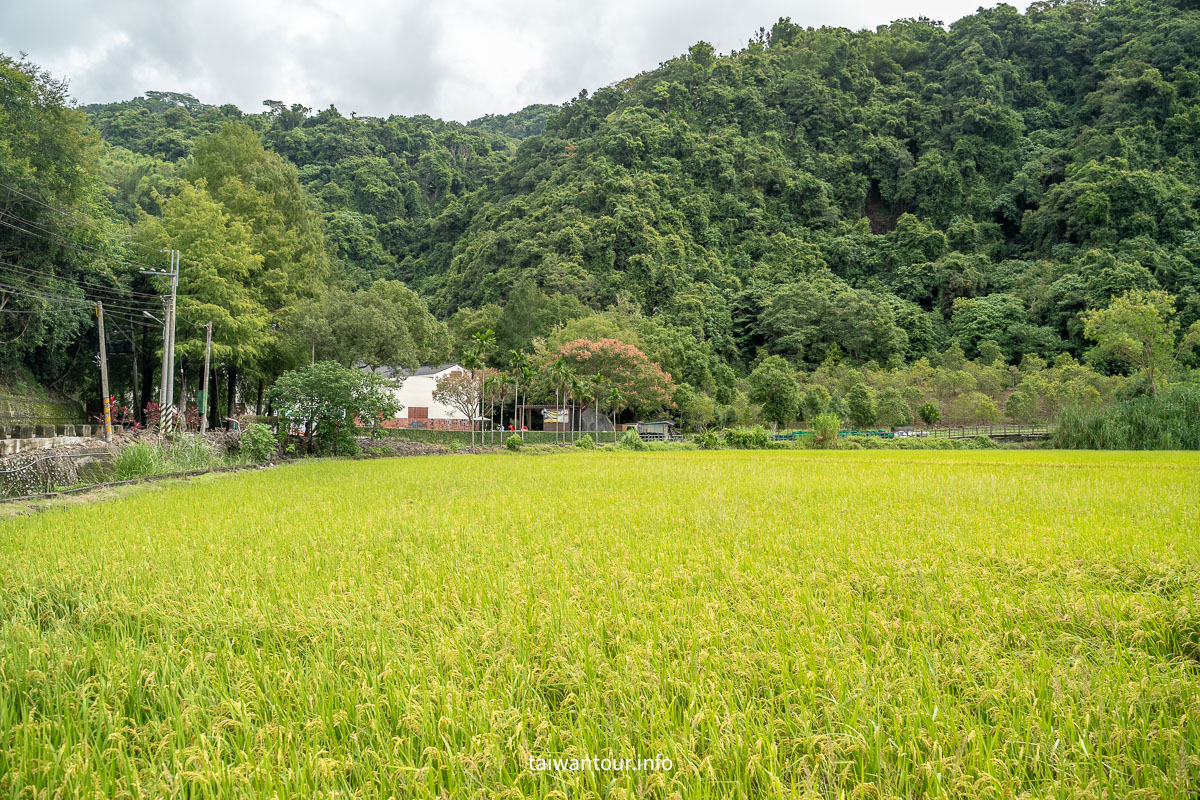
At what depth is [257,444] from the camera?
672 inches

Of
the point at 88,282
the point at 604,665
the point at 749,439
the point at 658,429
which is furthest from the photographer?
the point at 658,429

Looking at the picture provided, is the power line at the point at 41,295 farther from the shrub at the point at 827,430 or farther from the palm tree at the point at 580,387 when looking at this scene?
the shrub at the point at 827,430

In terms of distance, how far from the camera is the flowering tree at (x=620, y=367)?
135 ft

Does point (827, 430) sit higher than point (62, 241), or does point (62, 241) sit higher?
point (62, 241)

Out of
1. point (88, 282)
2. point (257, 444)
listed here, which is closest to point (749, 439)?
point (257, 444)

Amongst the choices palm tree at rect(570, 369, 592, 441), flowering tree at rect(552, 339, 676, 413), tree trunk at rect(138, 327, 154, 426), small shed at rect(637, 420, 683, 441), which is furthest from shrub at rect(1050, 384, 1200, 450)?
tree trunk at rect(138, 327, 154, 426)

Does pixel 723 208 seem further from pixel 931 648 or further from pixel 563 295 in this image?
pixel 931 648

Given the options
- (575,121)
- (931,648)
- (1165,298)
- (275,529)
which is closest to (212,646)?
(931,648)

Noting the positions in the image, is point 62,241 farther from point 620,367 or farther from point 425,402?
point 620,367

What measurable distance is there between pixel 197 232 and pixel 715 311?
51.0 metres

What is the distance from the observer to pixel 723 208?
81938 mm

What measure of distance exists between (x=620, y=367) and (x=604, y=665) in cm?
4015

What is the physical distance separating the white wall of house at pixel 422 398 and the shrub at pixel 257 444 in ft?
98.9

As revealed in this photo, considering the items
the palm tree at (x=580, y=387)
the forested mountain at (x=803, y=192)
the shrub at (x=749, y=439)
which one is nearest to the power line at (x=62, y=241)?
the forested mountain at (x=803, y=192)
